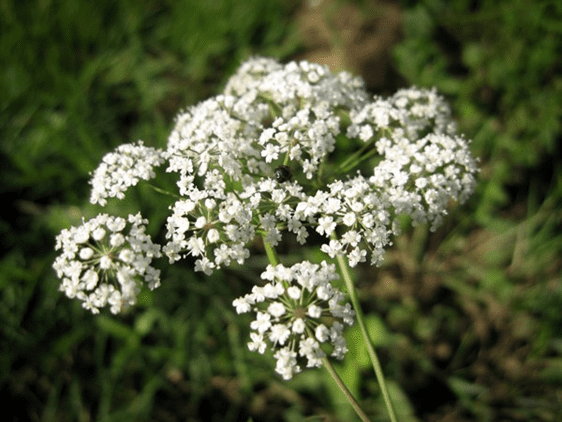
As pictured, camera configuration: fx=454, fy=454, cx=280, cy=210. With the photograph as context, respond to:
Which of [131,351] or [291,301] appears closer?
[291,301]

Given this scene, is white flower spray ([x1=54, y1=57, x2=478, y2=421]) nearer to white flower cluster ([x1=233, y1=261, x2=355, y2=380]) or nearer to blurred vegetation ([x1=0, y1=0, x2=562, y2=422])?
white flower cluster ([x1=233, y1=261, x2=355, y2=380])

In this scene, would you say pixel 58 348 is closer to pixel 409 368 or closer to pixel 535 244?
pixel 409 368

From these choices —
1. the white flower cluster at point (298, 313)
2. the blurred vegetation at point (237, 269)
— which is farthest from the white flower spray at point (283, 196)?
the blurred vegetation at point (237, 269)

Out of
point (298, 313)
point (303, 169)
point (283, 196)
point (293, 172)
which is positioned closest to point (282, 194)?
point (283, 196)

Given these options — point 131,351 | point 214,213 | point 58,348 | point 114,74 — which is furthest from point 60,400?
point 114,74

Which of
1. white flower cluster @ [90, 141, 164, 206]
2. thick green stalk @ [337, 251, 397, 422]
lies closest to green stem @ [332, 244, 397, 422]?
thick green stalk @ [337, 251, 397, 422]

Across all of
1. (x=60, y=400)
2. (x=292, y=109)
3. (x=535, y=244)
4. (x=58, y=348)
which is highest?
(x=535, y=244)

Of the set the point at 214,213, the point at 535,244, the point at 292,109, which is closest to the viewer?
the point at 214,213

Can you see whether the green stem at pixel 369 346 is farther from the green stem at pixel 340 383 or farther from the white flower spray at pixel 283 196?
the green stem at pixel 340 383
